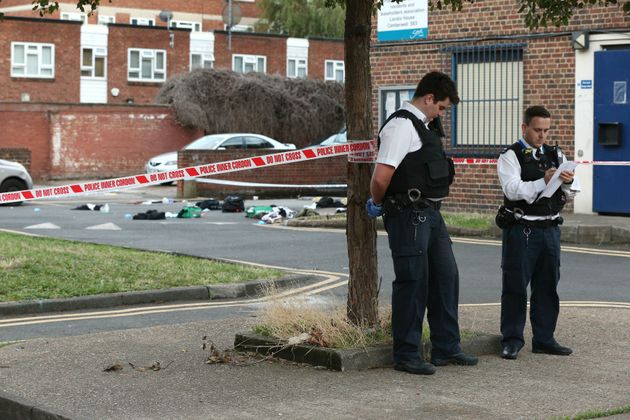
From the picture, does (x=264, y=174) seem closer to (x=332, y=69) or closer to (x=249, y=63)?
(x=249, y=63)

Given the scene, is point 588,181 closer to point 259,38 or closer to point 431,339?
point 431,339

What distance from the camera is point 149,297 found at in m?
11.8

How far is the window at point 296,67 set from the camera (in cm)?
5484

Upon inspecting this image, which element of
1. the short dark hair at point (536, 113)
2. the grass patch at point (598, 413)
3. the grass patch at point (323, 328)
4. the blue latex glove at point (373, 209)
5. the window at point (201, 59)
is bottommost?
the grass patch at point (598, 413)

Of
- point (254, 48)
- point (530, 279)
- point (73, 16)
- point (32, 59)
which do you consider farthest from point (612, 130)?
point (73, 16)

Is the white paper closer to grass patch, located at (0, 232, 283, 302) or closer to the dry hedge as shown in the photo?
grass patch, located at (0, 232, 283, 302)

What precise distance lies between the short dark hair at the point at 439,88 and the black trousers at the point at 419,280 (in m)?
0.73

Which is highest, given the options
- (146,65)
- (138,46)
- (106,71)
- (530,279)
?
(138,46)

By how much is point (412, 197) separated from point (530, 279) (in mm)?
1435

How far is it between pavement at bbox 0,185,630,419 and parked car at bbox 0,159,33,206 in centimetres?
1809

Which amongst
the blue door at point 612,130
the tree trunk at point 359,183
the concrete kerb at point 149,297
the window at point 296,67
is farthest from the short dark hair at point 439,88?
the window at point 296,67

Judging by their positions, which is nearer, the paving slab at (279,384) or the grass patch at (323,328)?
the paving slab at (279,384)

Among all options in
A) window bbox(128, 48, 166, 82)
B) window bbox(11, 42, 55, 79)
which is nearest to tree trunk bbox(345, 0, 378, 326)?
window bbox(11, 42, 55, 79)

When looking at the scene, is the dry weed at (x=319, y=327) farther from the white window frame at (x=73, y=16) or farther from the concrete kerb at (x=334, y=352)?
the white window frame at (x=73, y=16)
